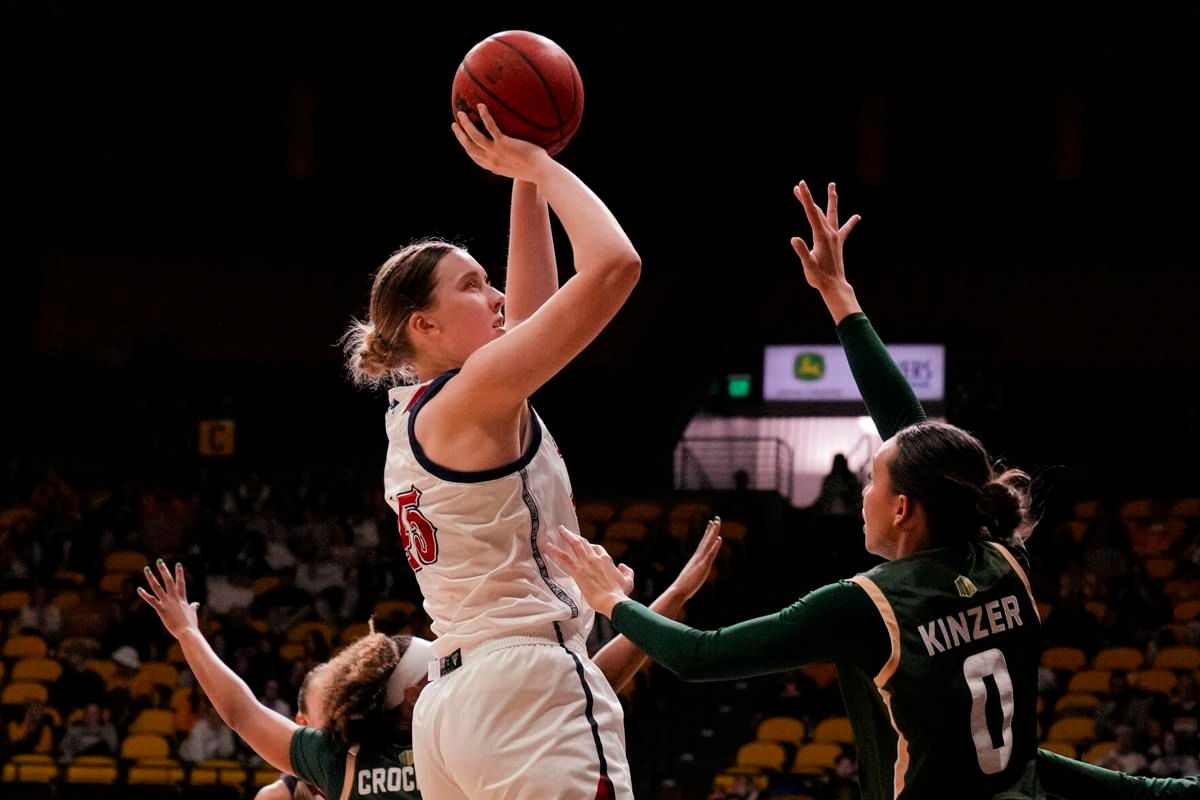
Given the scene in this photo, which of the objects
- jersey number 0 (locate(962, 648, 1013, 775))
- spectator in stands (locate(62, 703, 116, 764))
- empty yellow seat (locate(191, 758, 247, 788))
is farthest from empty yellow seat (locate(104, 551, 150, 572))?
jersey number 0 (locate(962, 648, 1013, 775))

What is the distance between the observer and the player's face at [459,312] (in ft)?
9.37

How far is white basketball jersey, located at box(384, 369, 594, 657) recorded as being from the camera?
268cm

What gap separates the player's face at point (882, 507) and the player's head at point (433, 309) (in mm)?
762

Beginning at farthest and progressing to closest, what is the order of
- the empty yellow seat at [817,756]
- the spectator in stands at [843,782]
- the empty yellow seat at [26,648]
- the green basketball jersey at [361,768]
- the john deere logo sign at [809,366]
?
1. the john deere logo sign at [809,366]
2. the empty yellow seat at [26,648]
3. the empty yellow seat at [817,756]
4. the spectator in stands at [843,782]
5. the green basketball jersey at [361,768]

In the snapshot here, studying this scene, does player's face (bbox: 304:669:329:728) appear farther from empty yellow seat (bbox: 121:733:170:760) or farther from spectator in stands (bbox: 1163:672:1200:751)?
spectator in stands (bbox: 1163:672:1200:751)

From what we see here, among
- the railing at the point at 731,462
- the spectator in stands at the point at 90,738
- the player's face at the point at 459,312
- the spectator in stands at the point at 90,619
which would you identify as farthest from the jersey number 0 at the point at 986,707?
the railing at the point at 731,462

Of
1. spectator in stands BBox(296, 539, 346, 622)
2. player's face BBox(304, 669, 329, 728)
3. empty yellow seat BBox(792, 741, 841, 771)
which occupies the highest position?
player's face BBox(304, 669, 329, 728)

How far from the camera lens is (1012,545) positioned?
2.77 meters

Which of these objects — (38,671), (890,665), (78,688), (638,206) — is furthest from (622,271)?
(638,206)

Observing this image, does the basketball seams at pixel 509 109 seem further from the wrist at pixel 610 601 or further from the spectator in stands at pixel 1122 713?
the spectator in stands at pixel 1122 713

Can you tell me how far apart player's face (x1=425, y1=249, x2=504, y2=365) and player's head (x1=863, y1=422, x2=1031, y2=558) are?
A: 77 centimetres

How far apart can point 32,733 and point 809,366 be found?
29.3 feet

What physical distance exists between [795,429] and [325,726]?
1314 cm

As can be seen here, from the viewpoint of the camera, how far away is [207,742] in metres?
10.2
